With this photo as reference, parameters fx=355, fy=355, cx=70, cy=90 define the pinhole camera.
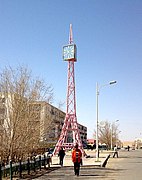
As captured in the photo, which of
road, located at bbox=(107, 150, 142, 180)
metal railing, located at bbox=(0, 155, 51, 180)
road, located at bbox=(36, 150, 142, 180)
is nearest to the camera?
metal railing, located at bbox=(0, 155, 51, 180)

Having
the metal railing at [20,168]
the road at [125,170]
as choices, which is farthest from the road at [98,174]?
the metal railing at [20,168]

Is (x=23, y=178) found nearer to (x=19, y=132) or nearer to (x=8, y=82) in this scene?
(x=19, y=132)

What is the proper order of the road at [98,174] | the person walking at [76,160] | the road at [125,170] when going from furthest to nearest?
the person walking at [76,160] → the road at [125,170] → the road at [98,174]

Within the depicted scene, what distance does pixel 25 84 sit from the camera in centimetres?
2161

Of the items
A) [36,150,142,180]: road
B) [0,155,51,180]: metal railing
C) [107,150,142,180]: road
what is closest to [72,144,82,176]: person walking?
[36,150,142,180]: road

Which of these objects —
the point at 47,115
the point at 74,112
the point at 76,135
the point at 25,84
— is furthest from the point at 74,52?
the point at 25,84

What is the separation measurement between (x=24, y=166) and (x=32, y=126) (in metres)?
2.48

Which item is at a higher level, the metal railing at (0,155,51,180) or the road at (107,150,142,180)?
the metal railing at (0,155,51,180)

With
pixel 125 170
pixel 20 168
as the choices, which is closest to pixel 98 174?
pixel 125 170

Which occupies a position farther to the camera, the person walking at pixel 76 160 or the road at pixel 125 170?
the person walking at pixel 76 160

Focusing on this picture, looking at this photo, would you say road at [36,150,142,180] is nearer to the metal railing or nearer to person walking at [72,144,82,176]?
person walking at [72,144,82,176]

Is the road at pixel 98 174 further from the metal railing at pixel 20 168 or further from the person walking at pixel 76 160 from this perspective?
the metal railing at pixel 20 168

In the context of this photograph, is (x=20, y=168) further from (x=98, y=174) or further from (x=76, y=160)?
(x=98, y=174)

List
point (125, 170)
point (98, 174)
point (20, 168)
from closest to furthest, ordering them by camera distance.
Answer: point (20, 168) < point (98, 174) < point (125, 170)
